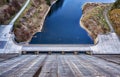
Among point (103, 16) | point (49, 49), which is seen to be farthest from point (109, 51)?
point (103, 16)

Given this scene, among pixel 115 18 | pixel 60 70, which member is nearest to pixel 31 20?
pixel 115 18

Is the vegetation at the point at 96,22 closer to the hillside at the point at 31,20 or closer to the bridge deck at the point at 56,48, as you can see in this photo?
the bridge deck at the point at 56,48

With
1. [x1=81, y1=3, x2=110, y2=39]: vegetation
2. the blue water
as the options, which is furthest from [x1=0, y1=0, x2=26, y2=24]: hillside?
[x1=81, y1=3, x2=110, y2=39]: vegetation

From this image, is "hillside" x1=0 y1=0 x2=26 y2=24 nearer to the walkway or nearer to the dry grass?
the dry grass

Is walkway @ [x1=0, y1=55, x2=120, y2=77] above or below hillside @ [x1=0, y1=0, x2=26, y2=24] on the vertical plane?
below

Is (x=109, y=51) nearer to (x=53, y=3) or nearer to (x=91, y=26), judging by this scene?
(x=91, y=26)

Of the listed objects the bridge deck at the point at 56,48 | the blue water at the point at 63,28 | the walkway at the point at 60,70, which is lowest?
the walkway at the point at 60,70

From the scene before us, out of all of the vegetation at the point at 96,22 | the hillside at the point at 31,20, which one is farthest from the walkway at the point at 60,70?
the vegetation at the point at 96,22

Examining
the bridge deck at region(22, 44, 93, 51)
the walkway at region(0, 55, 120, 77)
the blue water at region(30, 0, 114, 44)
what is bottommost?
the walkway at region(0, 55, 120, 77)

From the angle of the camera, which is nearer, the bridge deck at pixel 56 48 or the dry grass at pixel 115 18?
the bridge deck at pixel 56 48
